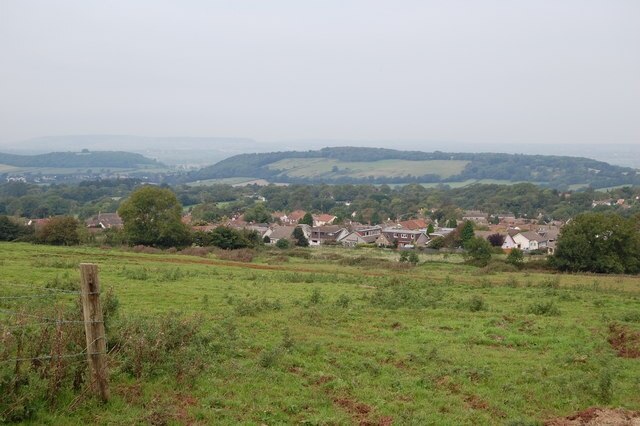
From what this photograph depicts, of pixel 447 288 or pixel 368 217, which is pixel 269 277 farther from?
pixel 368 217

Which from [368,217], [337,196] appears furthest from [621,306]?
[337,196]

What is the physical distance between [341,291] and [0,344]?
15.6 meters

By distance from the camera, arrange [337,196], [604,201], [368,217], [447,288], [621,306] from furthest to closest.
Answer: [337,196], [604,201], [368,217], [447,288], [621,306]

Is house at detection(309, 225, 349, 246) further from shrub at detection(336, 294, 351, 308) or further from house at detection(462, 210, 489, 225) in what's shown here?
shrub at detection(336, 294, 351, 308)

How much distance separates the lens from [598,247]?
4297cm

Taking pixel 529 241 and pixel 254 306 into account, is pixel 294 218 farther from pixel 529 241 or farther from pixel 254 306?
pixel 254 306

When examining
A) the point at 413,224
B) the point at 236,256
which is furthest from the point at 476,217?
the point at 236,256

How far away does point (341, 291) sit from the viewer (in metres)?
22.7

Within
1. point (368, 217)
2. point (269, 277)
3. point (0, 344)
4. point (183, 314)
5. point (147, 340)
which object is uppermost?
point (0, 344)

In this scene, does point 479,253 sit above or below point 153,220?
below

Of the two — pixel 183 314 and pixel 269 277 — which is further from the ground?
pixel 183 314

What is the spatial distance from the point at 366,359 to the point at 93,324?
592cm

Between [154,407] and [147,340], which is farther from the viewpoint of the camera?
[147,340]

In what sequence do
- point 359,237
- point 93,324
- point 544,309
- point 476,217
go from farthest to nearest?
point 476,217 < point 359,237 < point 544,309 < point 93,324
